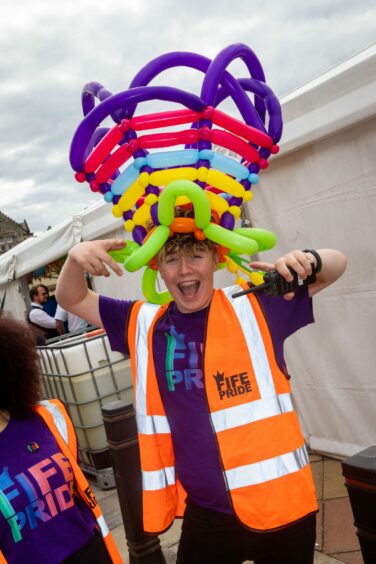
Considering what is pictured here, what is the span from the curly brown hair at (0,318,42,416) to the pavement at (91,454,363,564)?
1.59 meters

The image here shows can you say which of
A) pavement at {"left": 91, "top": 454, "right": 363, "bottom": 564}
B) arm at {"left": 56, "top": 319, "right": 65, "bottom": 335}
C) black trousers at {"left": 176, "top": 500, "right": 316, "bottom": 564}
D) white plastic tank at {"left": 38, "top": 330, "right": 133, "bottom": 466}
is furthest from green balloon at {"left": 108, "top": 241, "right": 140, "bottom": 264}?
arm at {"left": 56, "top": 319, "right": 65, "bottom": 335}

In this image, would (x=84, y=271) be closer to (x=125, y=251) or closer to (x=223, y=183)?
(x=125, y=251)

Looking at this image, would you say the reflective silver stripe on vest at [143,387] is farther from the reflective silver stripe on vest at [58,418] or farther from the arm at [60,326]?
the arm at [60,326]

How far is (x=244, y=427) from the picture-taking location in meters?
1.42

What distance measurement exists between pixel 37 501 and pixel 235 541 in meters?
0.60

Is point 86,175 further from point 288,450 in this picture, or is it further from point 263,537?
point 263,537

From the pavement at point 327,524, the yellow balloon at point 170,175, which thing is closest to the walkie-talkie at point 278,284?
the yellow balloon at point 170,175

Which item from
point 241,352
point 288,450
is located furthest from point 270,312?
point 288,450

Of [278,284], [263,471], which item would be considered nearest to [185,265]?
[278,284]

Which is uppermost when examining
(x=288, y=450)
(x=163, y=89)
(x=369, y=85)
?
(x=369, y=85)

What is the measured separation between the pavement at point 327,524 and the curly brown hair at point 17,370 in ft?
5.21

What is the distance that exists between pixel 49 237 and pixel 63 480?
14.3 feet

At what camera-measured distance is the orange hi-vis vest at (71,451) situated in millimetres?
1631

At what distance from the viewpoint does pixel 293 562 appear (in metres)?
1.41
